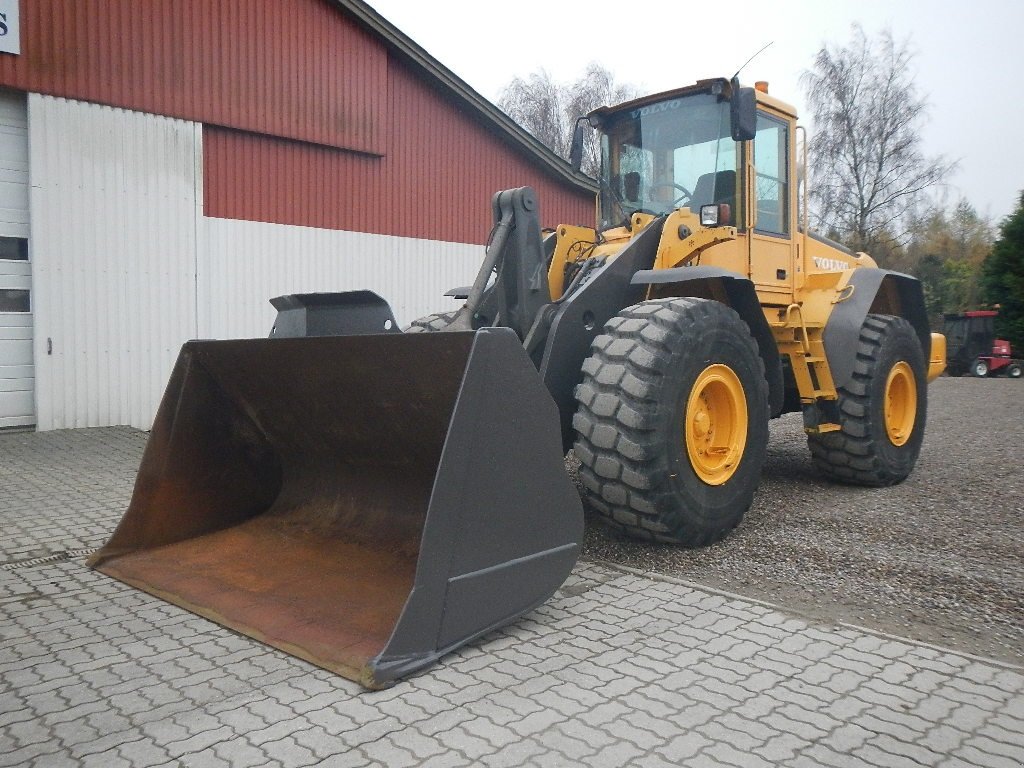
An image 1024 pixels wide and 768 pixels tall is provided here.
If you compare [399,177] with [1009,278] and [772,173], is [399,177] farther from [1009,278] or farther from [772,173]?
[1009,278]

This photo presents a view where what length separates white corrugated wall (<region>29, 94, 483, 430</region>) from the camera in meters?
8.97


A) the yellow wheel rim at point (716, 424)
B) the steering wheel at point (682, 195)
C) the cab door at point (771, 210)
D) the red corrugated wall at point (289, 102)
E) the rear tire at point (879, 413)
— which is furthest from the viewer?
the red corrugated wall at point (289, 102)

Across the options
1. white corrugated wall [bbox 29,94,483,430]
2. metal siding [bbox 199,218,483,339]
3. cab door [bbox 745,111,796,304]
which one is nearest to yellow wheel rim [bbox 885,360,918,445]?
cab door [bbox 745,111,796,304]

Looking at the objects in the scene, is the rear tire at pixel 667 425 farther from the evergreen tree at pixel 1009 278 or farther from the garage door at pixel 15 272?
the evergreen tree at pixel 1009 278

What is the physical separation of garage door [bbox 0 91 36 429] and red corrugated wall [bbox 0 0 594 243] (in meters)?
0.54

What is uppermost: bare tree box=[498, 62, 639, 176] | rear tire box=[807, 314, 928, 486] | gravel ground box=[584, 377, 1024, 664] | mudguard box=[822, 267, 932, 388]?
bare tree box=[498, 62, 639, 176]

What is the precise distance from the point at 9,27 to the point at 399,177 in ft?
16.4

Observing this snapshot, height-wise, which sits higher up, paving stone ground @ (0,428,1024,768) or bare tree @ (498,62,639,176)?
bare tree @ (498,62,639,176)

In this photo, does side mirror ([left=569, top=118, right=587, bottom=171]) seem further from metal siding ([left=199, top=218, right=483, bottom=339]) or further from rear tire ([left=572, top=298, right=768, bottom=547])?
metal siding ([left=199, top=218, right=483, bottom=339])

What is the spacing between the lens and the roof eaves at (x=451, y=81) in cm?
1121

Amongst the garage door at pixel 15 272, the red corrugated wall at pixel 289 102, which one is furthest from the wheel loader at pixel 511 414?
the red corrugated wall at pixel 289 102

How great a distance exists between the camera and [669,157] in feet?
19.1

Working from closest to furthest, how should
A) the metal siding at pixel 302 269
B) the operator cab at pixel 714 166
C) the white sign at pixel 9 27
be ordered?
the operator cab at pixel 714 166
the white sign at pixel 9 27
the metal siding at pixel 302 269

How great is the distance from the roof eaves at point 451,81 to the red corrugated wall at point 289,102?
0.54 ft
